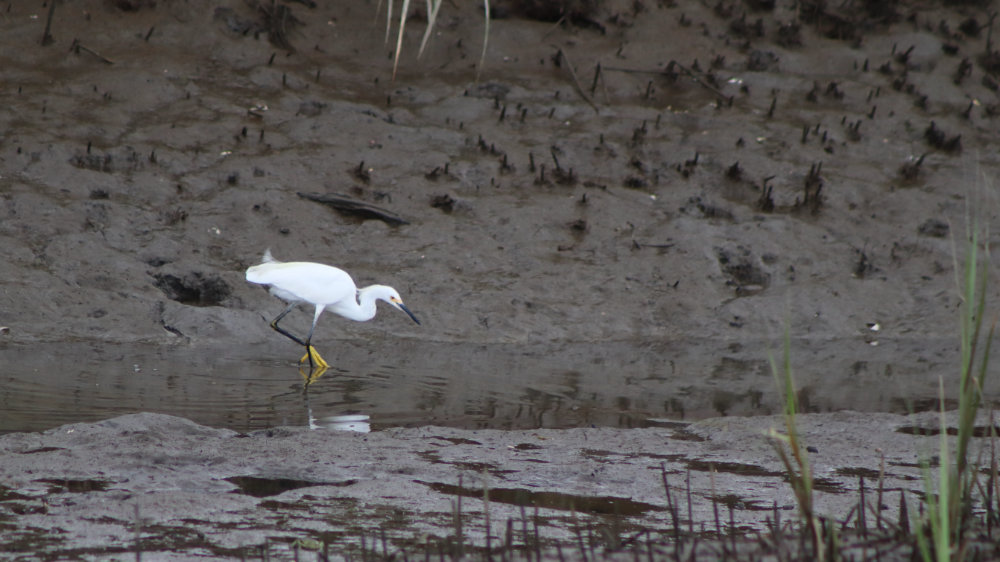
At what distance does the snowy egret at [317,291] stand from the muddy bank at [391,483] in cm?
250

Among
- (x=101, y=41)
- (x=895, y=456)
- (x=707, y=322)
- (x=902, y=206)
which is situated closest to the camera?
(x=895, y=456)

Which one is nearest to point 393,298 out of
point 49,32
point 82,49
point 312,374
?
point 312,374

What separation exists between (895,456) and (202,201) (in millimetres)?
6059

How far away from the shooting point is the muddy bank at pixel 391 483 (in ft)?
10.4

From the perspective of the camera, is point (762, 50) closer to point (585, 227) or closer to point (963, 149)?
point (963, 149)

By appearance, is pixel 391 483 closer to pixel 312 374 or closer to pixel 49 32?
pixel 312 374

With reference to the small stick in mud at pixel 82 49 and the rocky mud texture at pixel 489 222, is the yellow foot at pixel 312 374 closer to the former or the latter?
the rocky mud texture at pixel 489 222

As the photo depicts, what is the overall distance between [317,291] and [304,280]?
13 centimetres

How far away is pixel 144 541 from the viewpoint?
3.10 metres

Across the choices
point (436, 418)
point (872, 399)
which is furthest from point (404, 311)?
point (872, 399)

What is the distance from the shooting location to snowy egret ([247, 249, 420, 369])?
23.6 feet

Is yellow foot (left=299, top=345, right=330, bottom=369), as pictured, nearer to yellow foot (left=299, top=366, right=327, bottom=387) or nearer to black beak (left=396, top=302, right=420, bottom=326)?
yellow foot (left=299, top=366, right=327, bottom=387)

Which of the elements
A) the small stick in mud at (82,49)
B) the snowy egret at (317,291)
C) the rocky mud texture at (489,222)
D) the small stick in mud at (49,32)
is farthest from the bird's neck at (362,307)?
the small stick in mud at (49,32)

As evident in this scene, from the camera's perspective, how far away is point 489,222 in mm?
9211
